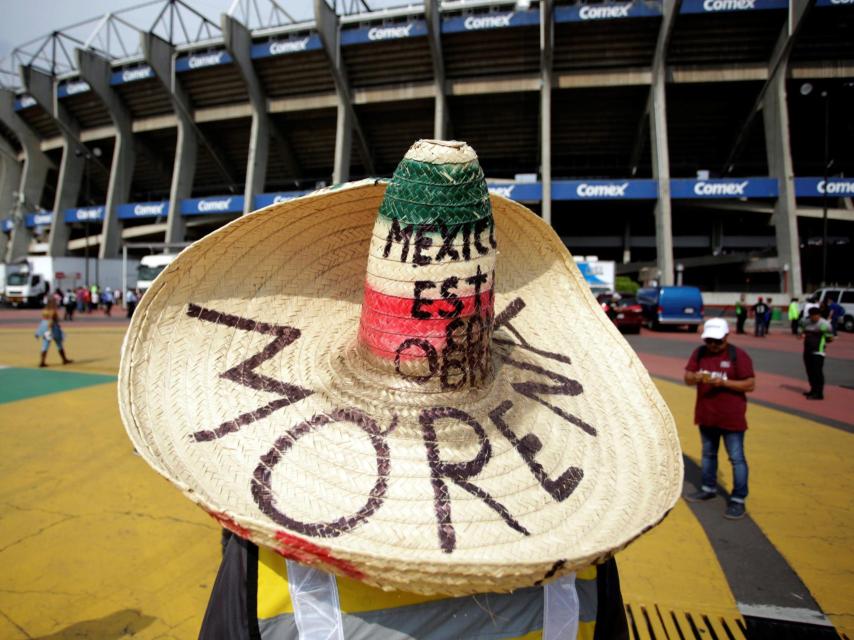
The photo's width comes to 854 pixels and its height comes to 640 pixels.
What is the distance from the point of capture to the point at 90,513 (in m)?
3.65

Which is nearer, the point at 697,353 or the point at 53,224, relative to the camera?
the point at 697,353

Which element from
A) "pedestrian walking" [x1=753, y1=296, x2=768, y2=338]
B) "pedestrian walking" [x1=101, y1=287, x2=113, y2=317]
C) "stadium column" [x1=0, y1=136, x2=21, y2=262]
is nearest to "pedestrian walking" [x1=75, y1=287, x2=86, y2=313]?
"pedestrian walking" [x1=101, y1=287, x2=113, y2=317]

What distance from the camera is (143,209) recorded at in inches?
1214

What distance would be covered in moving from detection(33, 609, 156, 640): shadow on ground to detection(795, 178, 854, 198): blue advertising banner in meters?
28.8

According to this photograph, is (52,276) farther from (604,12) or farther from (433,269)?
(433,269)

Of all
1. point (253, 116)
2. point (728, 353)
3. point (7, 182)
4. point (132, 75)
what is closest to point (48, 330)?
point (728, 353)

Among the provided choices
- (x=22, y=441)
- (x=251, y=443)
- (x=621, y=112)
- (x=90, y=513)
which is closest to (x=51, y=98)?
(x=621, y=112)

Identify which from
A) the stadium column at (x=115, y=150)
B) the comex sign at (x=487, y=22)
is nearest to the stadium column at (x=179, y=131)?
the stadium column at (x=115, y=150)

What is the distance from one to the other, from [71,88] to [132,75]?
4.92m

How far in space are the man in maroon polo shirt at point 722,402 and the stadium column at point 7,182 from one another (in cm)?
4566

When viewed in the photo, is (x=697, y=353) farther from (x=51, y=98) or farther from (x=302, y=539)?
(x=51, y=98)

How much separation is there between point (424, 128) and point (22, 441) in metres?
26.8

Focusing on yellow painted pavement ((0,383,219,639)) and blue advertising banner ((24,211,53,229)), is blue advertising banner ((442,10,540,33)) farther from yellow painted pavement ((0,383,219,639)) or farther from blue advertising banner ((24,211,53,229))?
blue advertising banner ((24,211,53,229))

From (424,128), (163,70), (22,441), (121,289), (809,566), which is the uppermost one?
(163,70)
